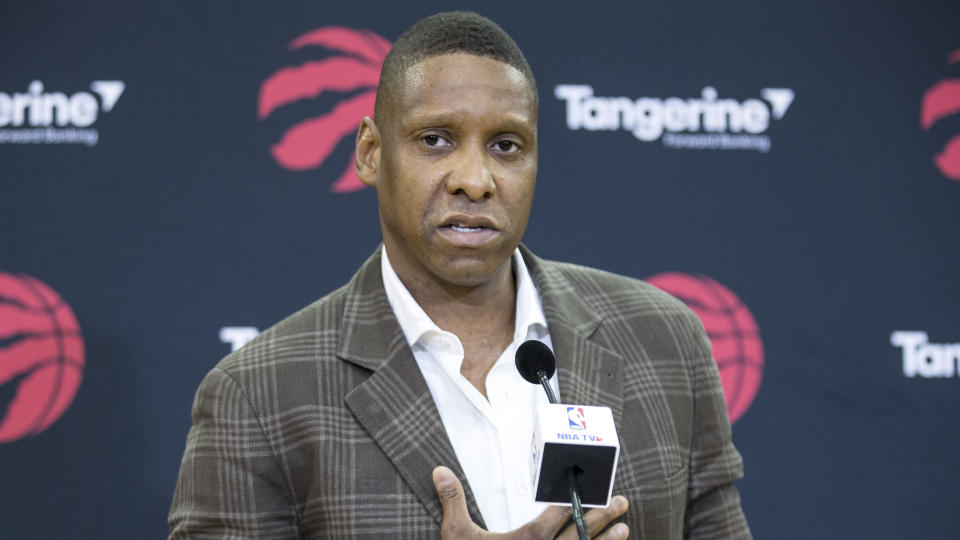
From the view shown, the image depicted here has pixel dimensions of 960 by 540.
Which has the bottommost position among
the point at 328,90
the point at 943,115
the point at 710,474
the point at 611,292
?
the point at 710,474

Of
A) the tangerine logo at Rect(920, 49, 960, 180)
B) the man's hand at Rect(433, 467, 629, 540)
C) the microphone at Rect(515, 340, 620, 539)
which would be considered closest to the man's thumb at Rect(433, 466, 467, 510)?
the man's hand at Rect(433, 467, 629, 540)

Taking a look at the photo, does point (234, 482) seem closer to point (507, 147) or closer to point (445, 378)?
point (445, 378)

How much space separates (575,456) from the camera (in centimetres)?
99

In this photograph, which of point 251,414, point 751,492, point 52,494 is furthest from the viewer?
point 751,492

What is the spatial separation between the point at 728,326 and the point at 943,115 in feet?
3.15

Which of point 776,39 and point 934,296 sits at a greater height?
point 776,39

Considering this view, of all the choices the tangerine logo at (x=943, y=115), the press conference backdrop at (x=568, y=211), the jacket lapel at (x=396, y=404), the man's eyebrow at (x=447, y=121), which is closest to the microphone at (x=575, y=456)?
the jacket lapel at (x=396, y=404)

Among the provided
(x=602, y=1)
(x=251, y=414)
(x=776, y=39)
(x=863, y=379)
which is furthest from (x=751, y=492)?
(x=251, y=414)

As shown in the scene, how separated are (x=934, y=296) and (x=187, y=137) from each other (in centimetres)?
230

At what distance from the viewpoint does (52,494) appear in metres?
2.38

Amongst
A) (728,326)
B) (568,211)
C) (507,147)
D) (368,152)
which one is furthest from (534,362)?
(728,326)

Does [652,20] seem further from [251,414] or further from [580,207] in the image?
[251,414]

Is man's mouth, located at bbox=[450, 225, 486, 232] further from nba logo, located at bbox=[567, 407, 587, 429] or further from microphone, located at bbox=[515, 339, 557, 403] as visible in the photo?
nba logo, located at bbox=[567, 407, 587, 429]

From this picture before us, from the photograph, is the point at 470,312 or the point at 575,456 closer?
the point at 575,456
